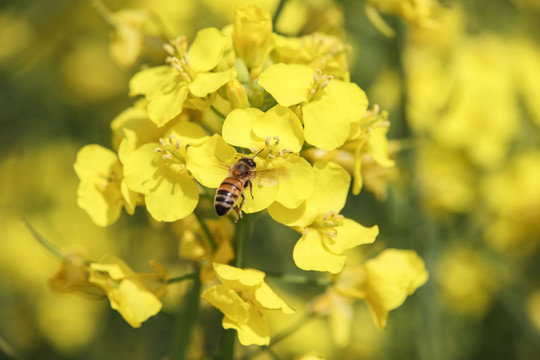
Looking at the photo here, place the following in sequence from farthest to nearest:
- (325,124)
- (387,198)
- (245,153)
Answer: (387,198), (245,153), (325,124)

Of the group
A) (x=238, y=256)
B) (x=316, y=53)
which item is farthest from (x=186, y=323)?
(x=316, y=53)

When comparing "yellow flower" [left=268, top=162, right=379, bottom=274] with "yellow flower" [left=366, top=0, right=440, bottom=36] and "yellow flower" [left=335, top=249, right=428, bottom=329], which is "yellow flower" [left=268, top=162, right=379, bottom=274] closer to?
"yellow flower" [left=335, top=249, right=428, bottom=329]

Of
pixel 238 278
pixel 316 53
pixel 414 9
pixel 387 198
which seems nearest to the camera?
pixel 238 278

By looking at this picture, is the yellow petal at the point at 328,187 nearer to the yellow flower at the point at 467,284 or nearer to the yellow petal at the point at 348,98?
the yellow petal at the point at 348,98

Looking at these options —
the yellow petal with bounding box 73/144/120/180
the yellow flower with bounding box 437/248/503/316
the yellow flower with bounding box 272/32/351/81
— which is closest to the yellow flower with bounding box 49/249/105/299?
the yellow petal with bounding box 73/144/120/180

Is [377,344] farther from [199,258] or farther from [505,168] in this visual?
[199,258]

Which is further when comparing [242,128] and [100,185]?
[100,185]

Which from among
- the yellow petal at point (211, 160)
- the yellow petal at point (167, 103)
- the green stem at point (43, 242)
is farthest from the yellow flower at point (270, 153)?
the green stem at point (43, 242)

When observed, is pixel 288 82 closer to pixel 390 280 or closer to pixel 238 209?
pixel 238 209
